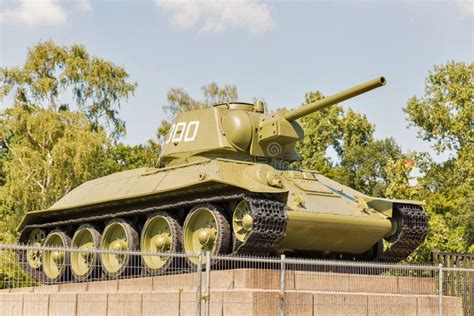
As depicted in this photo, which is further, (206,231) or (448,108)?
(448,108)

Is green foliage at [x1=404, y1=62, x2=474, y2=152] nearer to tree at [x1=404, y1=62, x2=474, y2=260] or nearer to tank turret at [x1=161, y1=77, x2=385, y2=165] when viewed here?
tree at [x1=404, y1=62, x2=474, y2=260]

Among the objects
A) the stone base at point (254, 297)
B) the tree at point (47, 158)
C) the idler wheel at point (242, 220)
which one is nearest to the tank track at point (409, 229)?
the stone base at point (254, 297)

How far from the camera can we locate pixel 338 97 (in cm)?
1989

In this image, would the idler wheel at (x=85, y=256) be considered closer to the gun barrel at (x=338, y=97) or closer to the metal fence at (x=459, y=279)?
the gun barrel at (x=338, y=97)

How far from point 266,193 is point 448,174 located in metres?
33.5

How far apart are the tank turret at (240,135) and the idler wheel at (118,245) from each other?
2.06 metres

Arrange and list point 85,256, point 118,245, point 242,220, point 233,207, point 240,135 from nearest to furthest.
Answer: point 242,220 < point 233,207 < point 240,135 < point 118,245 < point 85,256

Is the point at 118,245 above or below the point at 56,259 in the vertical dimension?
above

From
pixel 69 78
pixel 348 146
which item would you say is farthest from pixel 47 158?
pixel 348 146

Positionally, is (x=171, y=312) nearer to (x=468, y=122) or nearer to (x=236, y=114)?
(x=236, y=114)

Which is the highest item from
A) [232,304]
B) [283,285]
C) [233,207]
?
[233,207]

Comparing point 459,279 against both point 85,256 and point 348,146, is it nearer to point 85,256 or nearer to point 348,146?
point 85,256

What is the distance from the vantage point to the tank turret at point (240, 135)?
2114 centimetres

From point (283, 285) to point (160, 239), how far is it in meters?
5.48
